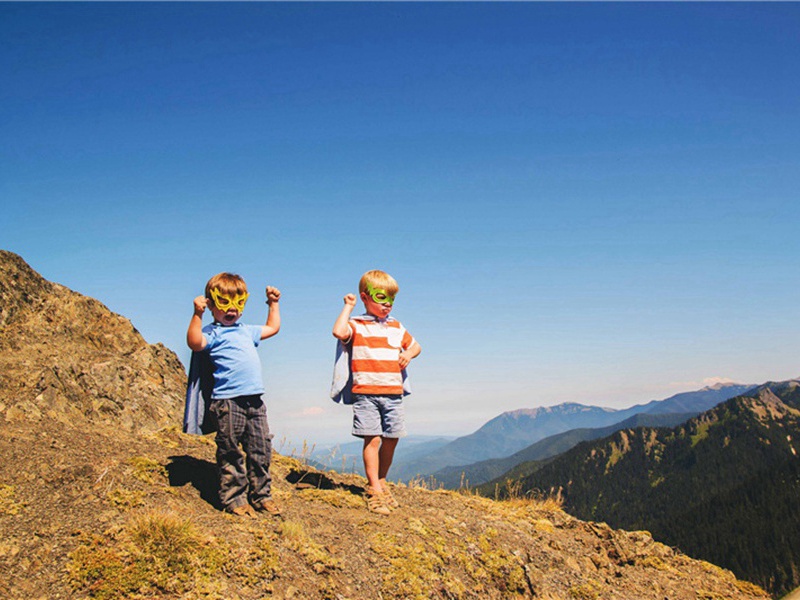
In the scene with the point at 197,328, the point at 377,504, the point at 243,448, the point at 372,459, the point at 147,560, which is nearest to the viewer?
the point at 147,560

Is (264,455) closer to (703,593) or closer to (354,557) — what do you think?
(354,557)

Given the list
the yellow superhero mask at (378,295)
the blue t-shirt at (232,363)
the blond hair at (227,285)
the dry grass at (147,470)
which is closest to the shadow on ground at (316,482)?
the dry grass at (147,470)

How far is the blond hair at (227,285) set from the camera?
6008mm

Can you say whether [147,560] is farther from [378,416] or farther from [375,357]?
[375,357]

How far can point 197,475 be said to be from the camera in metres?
6.26

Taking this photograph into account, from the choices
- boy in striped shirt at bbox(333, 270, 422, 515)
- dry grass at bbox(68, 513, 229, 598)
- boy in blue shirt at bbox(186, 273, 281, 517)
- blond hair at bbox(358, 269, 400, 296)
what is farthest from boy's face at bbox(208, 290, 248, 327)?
dry grass at bbox(68, 513, 229, 598)

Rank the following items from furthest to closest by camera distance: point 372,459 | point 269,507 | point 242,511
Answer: point 372,459, point 269,507, point 242,511

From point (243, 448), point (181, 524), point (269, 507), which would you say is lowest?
point (269, 507)

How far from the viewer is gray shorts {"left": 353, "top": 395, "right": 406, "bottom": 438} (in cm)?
677

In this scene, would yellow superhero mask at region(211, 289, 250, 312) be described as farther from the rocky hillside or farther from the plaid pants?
the rocky hillside

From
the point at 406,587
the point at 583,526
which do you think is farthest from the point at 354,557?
the point at 583,526

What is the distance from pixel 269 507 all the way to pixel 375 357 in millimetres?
2261

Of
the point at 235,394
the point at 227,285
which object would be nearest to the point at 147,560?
the point at 235,394

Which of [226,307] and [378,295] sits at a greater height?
[378,295]
